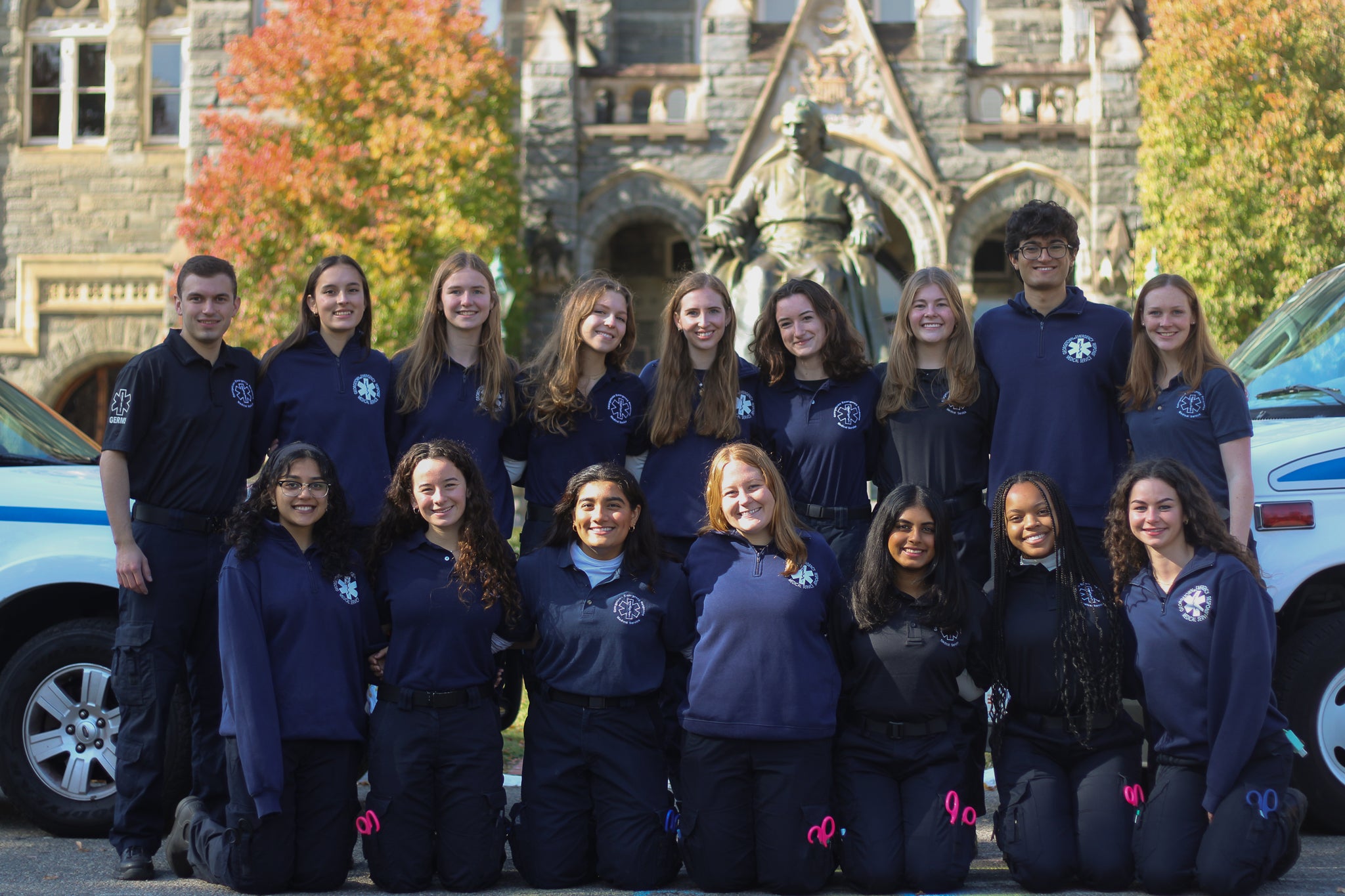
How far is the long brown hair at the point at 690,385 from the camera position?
517 cm

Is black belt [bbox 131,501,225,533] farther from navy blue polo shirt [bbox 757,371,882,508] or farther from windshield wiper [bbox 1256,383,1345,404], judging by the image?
windshield wiper [bbox 1256,383,1345,404]

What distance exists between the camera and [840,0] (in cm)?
2080

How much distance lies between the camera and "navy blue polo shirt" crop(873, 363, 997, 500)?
16.7 ft

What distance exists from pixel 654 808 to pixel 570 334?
171cm

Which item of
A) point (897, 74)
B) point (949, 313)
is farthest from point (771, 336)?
point (897, 74)

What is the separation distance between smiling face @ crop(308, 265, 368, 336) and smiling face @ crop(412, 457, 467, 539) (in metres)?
0.70

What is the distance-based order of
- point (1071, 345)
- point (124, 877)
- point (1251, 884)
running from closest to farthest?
1. point (1251, 884)
2. point (124, 877)
3. point (1071, 345)

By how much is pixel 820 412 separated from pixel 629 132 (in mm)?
16361

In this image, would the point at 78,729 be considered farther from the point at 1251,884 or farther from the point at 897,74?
the point at 897,74

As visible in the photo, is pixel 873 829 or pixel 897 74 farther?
pixel 897 74

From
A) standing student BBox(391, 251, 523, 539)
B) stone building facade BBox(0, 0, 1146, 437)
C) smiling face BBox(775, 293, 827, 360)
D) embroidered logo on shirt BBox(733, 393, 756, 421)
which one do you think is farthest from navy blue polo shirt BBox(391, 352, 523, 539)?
stone building facade BBox(0, 0, 1146, 437)

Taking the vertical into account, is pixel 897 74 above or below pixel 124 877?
above

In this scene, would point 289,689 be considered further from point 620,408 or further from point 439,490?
point 620,408

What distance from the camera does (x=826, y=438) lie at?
16.9ft
